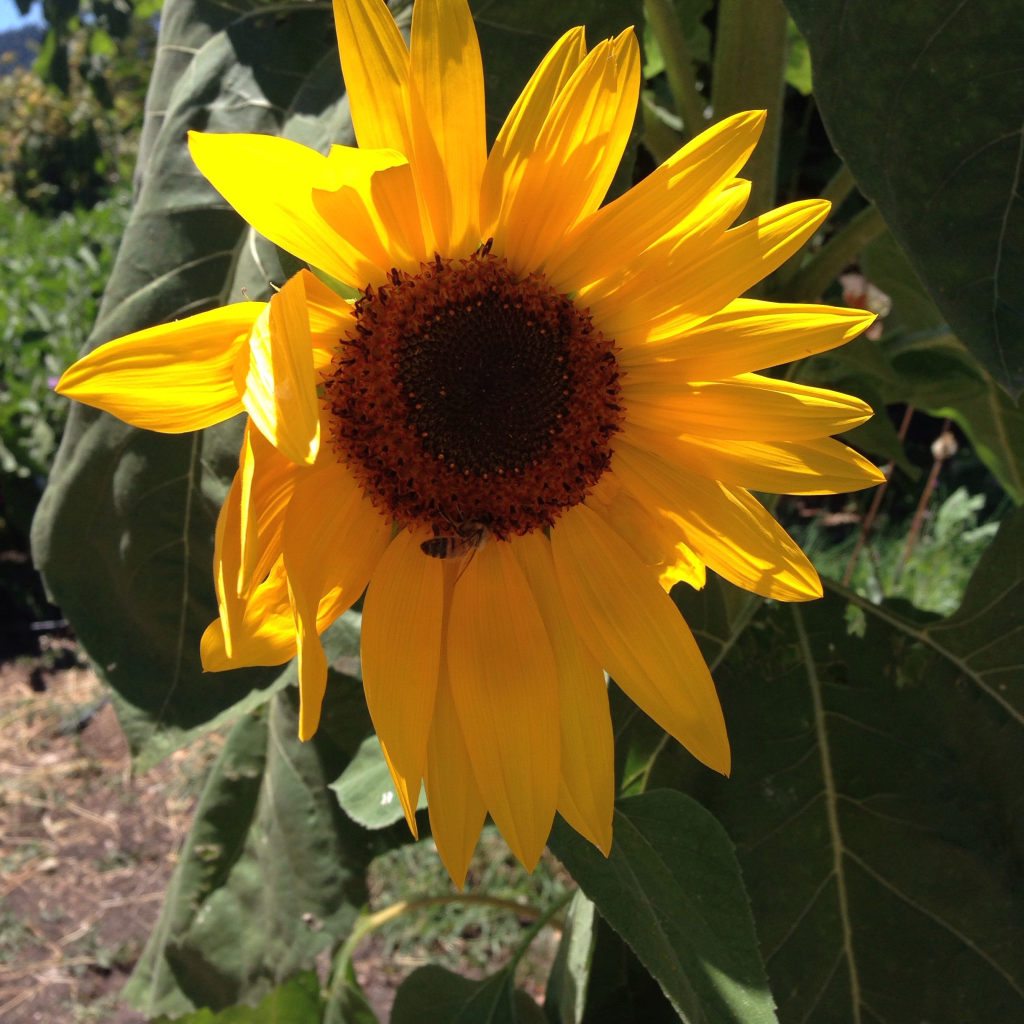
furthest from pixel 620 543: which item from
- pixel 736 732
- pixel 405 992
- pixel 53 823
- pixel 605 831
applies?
pixel 53 823

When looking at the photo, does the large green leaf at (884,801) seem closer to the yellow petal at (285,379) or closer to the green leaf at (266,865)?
the green leaf at (266,865)

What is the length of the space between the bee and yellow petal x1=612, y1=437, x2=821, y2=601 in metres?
0.15

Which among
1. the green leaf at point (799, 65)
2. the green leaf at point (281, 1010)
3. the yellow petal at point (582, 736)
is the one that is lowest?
the green leaf at point (281, 1010)

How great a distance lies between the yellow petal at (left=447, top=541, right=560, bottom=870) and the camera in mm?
774

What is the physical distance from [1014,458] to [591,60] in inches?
43.6

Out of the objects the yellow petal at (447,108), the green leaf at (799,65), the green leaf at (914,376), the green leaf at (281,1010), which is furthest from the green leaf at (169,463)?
the green leaf at (799,65)

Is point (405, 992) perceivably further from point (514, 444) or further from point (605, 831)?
point (514, 444)

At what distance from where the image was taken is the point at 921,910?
102 cm

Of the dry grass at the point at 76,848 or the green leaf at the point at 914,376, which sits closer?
the green leaf at the point at 914,376

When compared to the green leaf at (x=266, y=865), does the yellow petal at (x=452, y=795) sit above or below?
above

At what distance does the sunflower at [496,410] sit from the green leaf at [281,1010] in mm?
721

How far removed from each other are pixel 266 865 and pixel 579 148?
Answer: 1182 mm

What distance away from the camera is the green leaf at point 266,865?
4.57 feet

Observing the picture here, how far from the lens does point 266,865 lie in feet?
4.82
